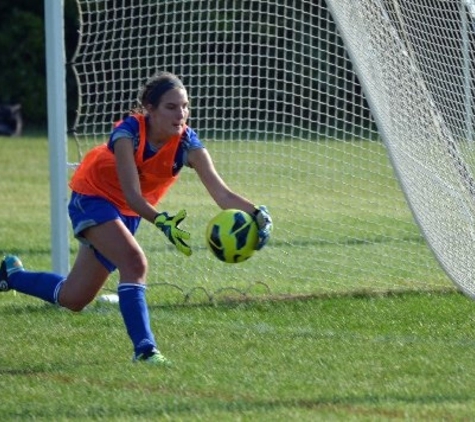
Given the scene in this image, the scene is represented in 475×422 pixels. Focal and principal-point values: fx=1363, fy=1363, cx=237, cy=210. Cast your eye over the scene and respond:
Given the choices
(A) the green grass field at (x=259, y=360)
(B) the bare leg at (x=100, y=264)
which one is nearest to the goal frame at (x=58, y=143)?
(A) the green grass field at (x=259, y=360)

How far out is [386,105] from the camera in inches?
298

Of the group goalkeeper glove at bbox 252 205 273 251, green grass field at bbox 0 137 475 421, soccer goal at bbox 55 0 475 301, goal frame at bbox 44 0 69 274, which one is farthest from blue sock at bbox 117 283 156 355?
goal frame at bbox 44 0 69 274

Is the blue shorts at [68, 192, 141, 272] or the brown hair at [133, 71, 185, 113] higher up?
the brown hair at [133, 71, 185, 113]

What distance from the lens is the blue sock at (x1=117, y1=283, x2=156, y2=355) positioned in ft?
20.7

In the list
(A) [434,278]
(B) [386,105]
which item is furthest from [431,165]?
(A) [434,278]

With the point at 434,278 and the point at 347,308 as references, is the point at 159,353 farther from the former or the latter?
the point at 434,278

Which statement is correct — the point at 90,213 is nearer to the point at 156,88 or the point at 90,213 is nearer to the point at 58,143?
the point at 156,88

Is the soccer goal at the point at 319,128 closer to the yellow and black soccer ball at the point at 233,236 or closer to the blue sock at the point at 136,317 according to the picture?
the yellow and black soccer ball at the point at 233,236

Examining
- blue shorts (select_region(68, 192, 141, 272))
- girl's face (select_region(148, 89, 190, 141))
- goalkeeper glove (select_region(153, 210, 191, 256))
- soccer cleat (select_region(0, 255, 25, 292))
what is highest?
girl's face (select_region(148, 89, 190, 141))

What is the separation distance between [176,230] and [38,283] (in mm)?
1507

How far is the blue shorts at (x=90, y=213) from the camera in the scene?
659 centimetres

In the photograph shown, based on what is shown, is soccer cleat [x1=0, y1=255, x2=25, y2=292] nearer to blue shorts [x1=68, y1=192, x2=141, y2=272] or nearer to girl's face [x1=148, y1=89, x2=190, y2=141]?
blue shorts [x1=68, y1=192, x2=141, y2=272]

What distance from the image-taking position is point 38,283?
23.9 feet

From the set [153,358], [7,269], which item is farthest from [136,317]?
[7,269]
